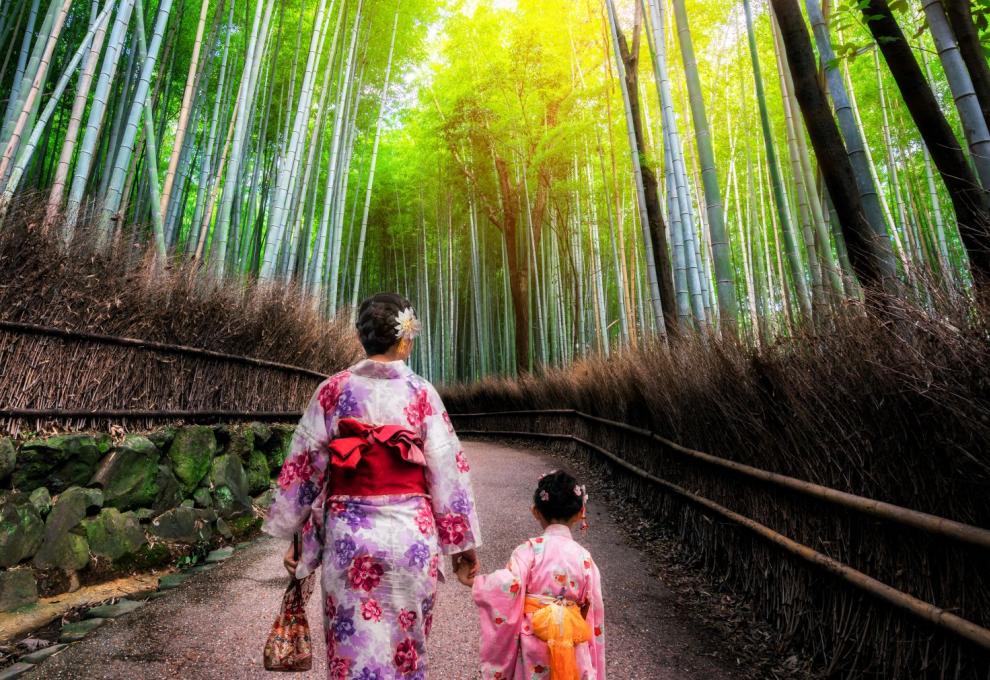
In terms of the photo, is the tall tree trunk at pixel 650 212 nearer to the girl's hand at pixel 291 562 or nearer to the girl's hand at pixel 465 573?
the girl's hand at pixel 465 573

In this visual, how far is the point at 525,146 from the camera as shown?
32.4 ft

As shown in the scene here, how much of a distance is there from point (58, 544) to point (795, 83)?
13.8 ft

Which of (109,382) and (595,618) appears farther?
(109,382)

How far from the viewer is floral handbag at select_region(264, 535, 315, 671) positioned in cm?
126

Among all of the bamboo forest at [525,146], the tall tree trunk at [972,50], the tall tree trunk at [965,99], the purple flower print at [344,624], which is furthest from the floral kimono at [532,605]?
the tall tree trunk at [972,50]

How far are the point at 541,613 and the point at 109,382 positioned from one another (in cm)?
249

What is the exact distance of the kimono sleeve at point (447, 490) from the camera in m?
1.38

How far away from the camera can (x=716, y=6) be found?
686 centimetres

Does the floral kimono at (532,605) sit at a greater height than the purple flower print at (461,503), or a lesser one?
lesser

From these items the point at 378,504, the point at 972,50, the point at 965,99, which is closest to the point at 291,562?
the point at 378,504

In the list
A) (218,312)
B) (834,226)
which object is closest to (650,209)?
(834,226)

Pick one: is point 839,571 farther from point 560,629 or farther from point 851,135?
point 851,135

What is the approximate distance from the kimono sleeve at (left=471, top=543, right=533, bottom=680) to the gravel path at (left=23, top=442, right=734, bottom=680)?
74 centimetres

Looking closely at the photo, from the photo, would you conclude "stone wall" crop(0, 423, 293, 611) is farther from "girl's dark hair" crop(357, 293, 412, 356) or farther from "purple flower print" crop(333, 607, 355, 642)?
"girl's dark hair" crop(357, 293, 412, 356)
